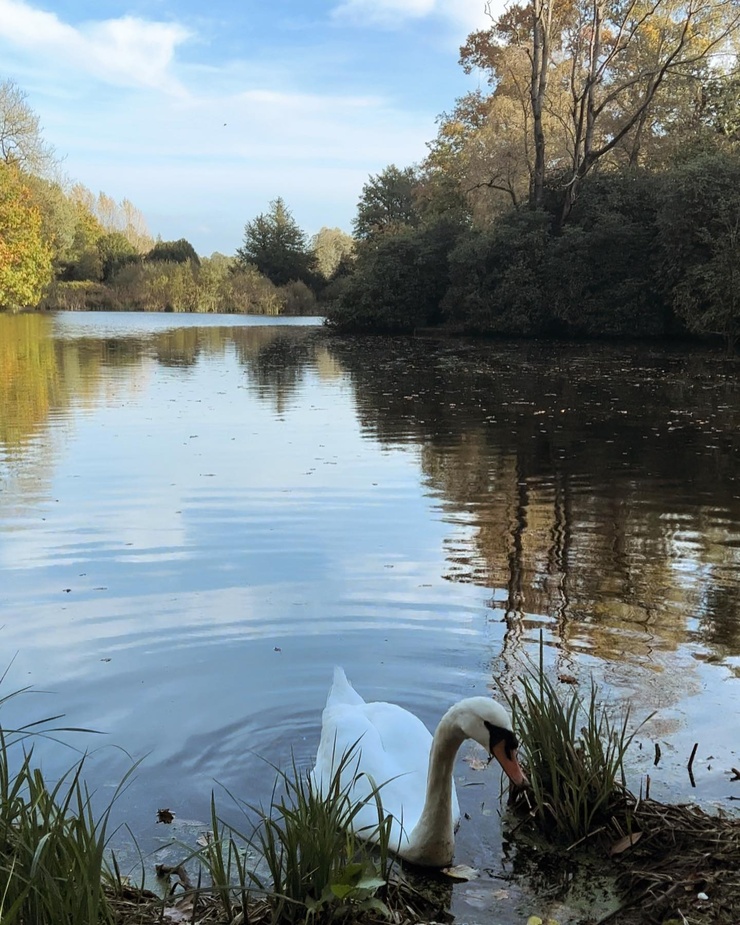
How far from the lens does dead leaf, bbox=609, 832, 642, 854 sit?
9.97ft

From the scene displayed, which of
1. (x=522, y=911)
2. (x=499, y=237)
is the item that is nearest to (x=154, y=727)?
(x=522, y=911)

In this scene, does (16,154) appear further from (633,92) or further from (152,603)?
(152,603)

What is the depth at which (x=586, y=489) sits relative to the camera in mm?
9281

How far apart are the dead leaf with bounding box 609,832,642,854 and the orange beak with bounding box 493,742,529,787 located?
0.43 m

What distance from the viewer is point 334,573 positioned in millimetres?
6469

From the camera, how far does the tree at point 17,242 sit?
42344 millimetres

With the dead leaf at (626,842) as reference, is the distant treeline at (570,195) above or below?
above

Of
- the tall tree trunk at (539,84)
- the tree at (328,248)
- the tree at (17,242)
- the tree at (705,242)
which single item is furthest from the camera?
the tree at (328,248)

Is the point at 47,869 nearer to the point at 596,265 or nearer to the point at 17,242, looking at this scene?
the point at 596,265

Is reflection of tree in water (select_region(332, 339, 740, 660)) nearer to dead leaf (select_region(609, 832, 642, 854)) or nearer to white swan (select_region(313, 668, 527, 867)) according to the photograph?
white swan (select_region(313, 668, 527, 867))

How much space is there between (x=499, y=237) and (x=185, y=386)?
1868 centimetres

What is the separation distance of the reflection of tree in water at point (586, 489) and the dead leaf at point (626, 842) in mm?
1941

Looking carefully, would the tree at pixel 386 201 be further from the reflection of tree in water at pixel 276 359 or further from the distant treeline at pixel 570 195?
the reflection of tree in water at pixel 276 359

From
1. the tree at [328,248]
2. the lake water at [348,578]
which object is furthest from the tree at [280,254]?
the lake water at [348,578]
